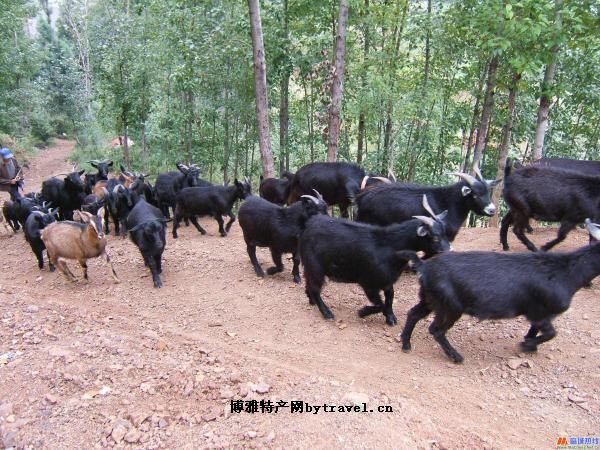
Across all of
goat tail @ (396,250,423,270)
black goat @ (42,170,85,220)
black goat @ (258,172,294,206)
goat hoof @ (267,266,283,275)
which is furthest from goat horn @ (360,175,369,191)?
black goat @ (42,170,85,220)

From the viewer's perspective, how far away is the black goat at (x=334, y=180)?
9539 millimetres

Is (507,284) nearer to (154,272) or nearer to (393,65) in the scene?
(154,272)

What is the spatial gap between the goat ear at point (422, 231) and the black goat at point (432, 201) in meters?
1.55

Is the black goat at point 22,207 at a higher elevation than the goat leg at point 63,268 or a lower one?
higher

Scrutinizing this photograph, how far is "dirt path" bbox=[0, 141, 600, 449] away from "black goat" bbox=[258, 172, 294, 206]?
3548 millimetres

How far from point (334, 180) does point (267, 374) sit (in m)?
5.50

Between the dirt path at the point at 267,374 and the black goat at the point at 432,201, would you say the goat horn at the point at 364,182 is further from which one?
the dirt path at the point at 267,374

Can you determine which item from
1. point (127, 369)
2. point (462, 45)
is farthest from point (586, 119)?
point (127, 369)

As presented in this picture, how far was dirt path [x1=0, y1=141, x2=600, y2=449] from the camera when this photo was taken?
4.02 m

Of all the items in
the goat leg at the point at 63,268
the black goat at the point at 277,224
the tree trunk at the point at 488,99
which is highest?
the tree trunk at the point at 488,99

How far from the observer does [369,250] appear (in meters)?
5.74

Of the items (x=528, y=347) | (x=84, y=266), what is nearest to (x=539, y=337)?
(x=528, y=347)

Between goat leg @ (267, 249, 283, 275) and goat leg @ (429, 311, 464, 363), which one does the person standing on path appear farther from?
A: goat leg @ (429, 311, 464, 363)

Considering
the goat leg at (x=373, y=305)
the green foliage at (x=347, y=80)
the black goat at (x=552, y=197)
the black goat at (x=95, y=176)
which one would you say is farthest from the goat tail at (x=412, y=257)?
the black goat at (x=95, y=176)
